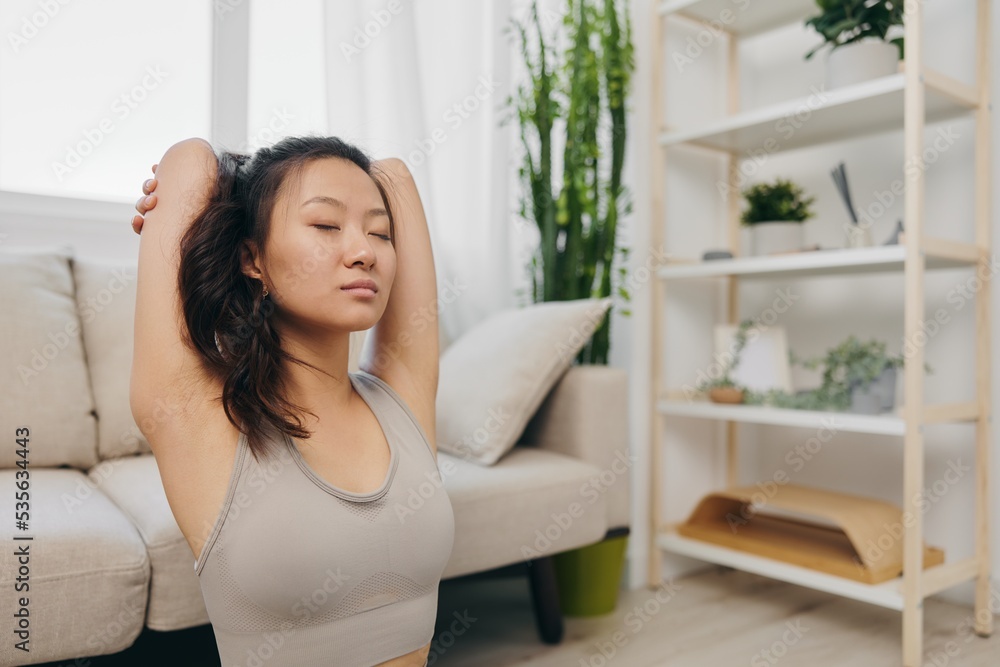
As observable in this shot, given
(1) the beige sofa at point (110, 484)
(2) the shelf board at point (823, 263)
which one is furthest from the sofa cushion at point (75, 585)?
(2) the shelf board at point (823, 263)

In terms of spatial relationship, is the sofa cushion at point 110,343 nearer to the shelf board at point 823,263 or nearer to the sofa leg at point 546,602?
the sofa leg at point 546,602

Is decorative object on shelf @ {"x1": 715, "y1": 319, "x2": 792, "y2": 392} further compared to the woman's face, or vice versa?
decorative object on shelf @ {"x1": 715, "y1": 319, "x2": 792, "y2": 392}

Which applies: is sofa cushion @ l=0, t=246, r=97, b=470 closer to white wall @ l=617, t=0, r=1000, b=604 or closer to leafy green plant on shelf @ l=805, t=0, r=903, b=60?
white wall @ l=617, t=0, r=1000, b=604

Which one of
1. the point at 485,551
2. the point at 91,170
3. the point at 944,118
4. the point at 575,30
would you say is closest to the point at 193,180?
the point at 485,551

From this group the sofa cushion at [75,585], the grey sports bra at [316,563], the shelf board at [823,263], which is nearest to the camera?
the grey sports bra at [316,563]

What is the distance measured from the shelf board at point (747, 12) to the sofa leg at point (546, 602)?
1.55 metres

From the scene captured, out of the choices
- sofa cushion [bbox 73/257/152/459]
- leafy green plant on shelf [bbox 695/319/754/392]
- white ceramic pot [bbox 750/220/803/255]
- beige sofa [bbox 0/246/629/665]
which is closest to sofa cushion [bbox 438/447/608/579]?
beige sofa [bbox 0/246/629/665]

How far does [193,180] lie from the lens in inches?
37.3

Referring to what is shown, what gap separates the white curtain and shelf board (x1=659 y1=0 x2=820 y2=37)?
51cm

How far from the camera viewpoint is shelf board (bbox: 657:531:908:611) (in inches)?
67.5

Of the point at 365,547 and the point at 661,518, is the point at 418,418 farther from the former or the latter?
the point at 661,518

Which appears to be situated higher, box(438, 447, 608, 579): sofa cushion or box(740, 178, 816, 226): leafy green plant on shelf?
box(740, 178, 816, 226): leafy green plant on shelf

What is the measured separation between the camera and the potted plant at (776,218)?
2141 millimetres

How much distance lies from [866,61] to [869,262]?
49cm
